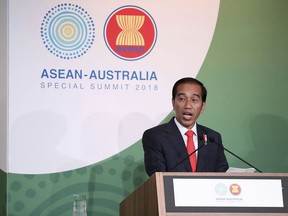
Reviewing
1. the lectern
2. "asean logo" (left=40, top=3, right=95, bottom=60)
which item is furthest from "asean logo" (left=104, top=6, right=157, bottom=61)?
the lectern

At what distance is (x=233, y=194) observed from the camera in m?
2.27

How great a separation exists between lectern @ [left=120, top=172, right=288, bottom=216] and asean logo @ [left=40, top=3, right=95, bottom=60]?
7.64 feet

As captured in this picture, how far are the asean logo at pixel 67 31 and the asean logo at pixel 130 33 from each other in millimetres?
168

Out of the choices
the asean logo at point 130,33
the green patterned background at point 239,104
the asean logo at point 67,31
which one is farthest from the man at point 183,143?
the asean logo at point 67,31

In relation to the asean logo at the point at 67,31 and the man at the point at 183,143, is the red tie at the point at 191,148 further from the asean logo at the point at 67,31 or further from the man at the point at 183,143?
the asean logo at the point at 67,31

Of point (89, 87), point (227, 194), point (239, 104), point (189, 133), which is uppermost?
point (89, 87)

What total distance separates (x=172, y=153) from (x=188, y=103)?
0.38 meters

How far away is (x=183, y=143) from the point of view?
3412mm

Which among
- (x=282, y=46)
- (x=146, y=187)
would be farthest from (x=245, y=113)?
(x=146, y=187)

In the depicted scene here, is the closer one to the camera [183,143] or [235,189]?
[235,189]

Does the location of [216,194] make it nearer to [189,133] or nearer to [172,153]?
[172,153]

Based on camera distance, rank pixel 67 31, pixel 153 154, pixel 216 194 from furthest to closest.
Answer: pixel 67 31
pixel 153 154
pixel 216 194

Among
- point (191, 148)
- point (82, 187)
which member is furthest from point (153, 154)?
point (82, 187)

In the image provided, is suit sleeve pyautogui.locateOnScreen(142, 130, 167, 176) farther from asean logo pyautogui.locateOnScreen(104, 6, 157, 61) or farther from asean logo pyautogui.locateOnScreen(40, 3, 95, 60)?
asean logo pyautogui.locateOnScreen(40, 3, 95, 60)
